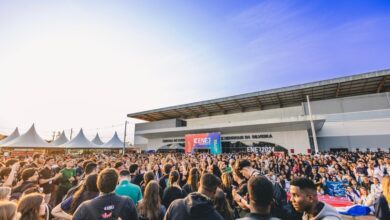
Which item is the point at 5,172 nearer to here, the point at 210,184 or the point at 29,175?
the point at 29,175

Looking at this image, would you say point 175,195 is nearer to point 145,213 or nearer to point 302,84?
point 145,213

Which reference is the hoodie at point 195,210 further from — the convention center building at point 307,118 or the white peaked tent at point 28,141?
the white peaked tent at point 28,141

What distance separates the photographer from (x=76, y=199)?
2832 mm

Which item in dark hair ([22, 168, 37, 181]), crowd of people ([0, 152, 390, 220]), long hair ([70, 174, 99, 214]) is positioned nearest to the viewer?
crowd of people ([0, 152, 390, 220])

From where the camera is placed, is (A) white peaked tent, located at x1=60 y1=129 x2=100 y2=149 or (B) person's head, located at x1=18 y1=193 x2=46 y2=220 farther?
(A) white peaked tent, located at x1=60 y1=129 x2=100 y2=149

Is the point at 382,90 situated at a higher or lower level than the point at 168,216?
higher

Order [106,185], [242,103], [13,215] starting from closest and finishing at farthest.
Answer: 1. [13,215]
2. [106,185]
3. [242,103]

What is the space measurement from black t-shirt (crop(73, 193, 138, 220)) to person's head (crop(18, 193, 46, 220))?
43cm

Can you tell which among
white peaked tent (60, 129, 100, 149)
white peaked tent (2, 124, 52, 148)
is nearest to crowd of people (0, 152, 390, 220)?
white peaked tent (2, 124, 52, 148)

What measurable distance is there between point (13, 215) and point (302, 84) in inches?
1052

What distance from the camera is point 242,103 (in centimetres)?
2884

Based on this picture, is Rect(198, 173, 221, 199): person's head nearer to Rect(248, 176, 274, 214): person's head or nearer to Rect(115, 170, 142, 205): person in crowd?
Rect(248, 176, 274, 214): person's head

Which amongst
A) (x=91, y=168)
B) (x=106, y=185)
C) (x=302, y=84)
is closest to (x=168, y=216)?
(x=106, y=185)

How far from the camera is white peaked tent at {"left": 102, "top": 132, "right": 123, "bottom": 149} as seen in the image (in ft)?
94.7
